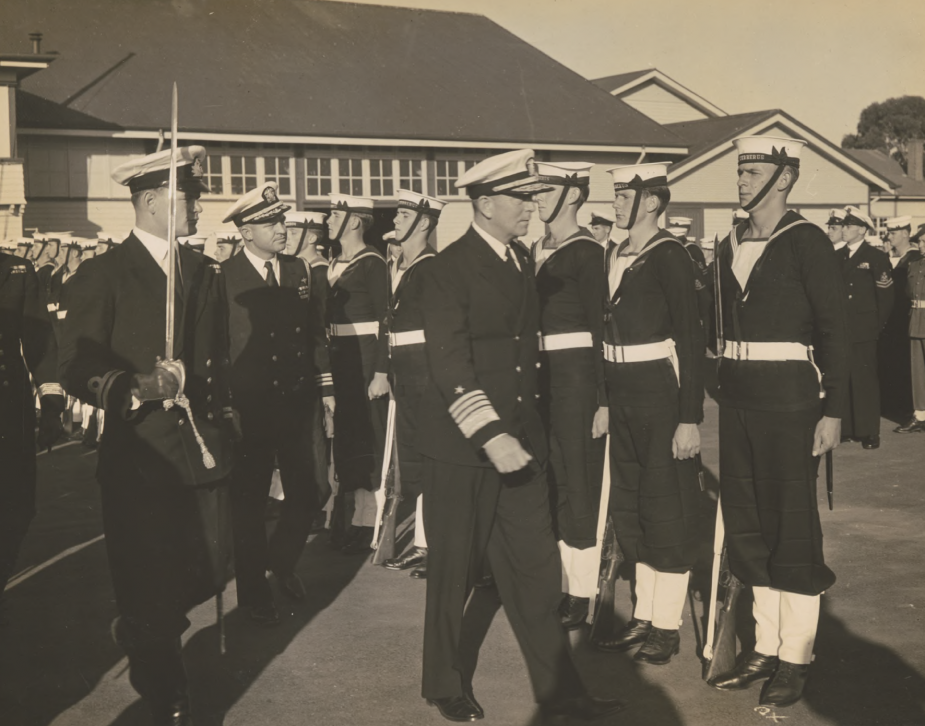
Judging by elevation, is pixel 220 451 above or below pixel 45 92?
below

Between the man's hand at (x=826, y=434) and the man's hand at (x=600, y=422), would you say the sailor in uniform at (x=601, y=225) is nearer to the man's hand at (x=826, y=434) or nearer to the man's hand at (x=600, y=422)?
the man's hand at (x=600, y=422)

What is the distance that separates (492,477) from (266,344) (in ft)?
8.13

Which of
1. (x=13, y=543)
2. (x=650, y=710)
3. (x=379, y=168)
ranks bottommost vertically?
(x=650, y=710)

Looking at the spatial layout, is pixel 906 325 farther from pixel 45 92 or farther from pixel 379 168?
pixel 45 92

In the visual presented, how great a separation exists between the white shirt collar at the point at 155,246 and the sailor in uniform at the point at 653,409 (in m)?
2.35

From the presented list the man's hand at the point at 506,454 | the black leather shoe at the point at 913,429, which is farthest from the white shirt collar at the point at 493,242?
the black leather shoe at the point at 913,429

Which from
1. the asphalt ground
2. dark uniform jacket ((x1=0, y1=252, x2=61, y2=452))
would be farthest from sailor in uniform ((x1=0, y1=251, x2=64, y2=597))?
the asphalt ground

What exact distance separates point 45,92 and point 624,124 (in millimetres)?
14017

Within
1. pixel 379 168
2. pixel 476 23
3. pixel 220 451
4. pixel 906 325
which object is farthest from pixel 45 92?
pixel 220 451

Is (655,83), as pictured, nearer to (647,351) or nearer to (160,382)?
(647,351)

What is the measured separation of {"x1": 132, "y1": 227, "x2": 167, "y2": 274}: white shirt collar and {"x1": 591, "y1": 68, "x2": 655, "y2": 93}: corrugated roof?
3116cm

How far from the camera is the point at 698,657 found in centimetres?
593

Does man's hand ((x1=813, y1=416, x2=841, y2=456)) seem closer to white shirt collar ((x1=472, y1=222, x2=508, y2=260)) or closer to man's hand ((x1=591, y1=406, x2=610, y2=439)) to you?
man's hand ((x1=591, y1=406, x2=610, y2=439))

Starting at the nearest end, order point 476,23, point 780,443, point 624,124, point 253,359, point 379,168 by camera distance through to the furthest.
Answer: point 780,443 → point 253,359 → point 379,168 → point 624,124 → point 476,23
